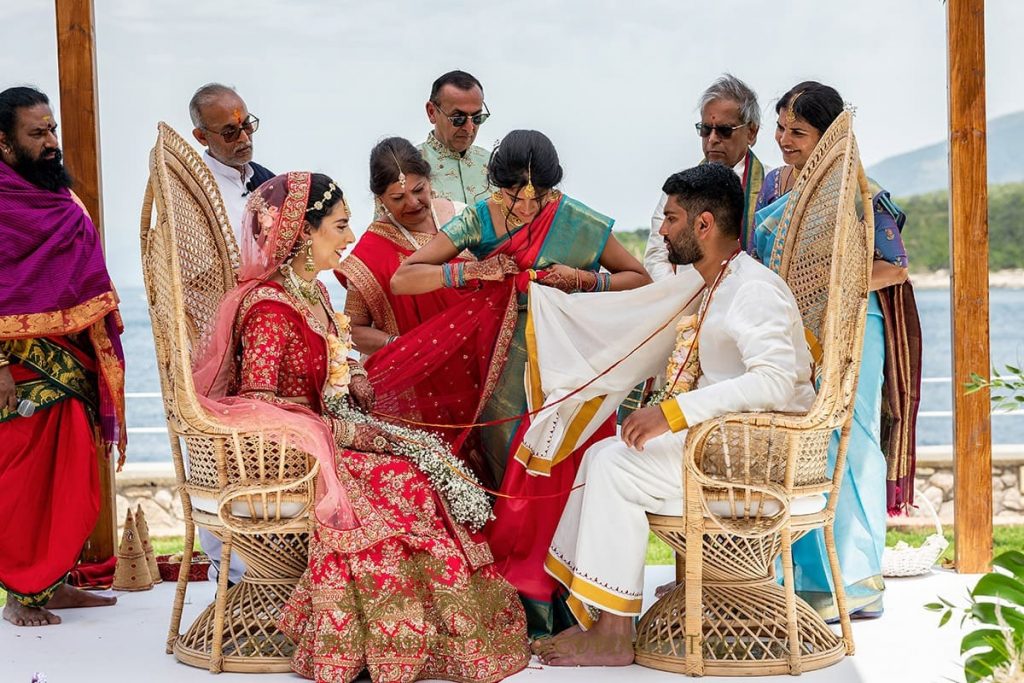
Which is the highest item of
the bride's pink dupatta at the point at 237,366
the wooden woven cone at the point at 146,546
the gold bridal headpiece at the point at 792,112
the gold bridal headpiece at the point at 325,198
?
the gold bridal headpiece at the point at 792,112

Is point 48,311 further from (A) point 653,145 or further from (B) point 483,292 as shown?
(A) point 653,145

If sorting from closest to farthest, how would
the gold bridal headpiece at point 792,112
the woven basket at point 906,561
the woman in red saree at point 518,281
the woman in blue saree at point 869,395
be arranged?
1. the woman in red saree at point 518,281
2. the woman in blue saree at point 869,395
3. the gold bridal headpiece at point 792,112
4. the woven basket at point 906,561

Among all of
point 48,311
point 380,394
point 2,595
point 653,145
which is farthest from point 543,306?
point 653,145

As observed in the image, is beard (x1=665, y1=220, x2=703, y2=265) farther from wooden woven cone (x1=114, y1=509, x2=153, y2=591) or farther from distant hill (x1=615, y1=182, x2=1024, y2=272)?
distant hill (x1=615, y1=182, x2=1024, y2=272)

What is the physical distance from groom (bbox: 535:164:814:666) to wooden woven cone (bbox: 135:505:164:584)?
2.15 metres

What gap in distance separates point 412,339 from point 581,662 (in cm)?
138

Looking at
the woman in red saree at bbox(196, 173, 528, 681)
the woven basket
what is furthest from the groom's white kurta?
the woven basket

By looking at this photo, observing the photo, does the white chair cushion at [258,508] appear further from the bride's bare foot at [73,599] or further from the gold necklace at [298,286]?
the bride's bare foot at [73,599]

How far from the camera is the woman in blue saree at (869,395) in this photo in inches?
199

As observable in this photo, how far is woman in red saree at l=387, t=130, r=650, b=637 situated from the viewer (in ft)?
15.7

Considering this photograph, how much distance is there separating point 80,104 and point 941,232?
39.3 meters

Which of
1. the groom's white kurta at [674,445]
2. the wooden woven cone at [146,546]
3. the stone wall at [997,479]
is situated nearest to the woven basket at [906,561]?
the groom's white kurta at [674,445]

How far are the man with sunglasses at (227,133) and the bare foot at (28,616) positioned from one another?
1973 millimetres

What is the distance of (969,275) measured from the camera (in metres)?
5.88
